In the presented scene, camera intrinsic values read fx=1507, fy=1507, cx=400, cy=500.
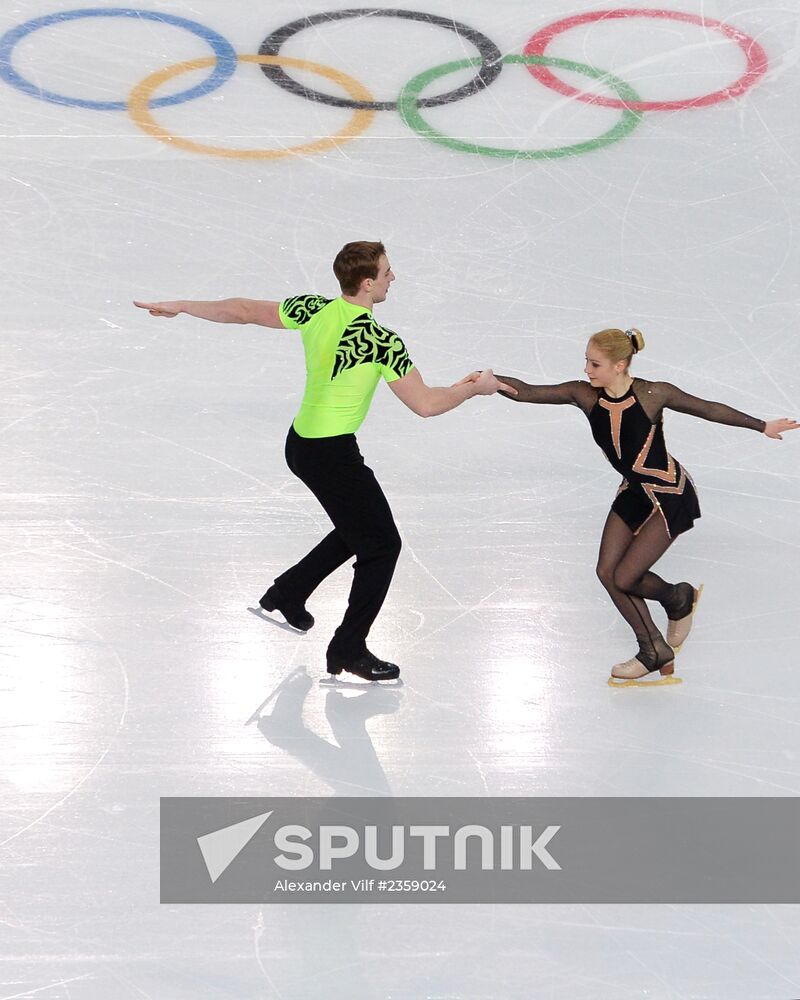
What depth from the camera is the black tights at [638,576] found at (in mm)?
5691

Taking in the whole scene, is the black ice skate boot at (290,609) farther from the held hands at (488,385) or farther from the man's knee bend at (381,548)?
the held hands at (488,385)

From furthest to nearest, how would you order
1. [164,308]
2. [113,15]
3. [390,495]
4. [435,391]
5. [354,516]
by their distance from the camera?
[113,15] → [390,495] → [164,308] → [354,516] → [435,391]

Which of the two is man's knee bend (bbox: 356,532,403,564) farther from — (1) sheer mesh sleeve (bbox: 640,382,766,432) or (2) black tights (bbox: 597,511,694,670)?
(1) sheer mesh sleeve (bbox: 640,382,766,432)

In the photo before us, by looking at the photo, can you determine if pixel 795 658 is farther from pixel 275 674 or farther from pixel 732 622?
pixel 275 674

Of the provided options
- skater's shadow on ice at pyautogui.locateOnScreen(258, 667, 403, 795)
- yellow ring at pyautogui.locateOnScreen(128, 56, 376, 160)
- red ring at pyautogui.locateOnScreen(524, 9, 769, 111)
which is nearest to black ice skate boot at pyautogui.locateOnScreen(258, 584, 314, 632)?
skater's shadow on ice at pyautogui.locateOnScreen(258, 667, 403, 795)

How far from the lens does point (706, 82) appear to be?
969cm

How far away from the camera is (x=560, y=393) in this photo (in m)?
5.62

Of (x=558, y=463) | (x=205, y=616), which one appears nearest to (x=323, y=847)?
(x=205, y=616)

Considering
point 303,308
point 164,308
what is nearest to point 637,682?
point 303,308

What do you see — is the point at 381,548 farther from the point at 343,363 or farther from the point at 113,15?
the point at 113,15

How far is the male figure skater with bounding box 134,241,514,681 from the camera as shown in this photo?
548 centimetres

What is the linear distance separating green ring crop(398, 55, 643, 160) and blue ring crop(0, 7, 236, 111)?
1224 millimetres

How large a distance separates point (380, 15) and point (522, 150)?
6.36 ft

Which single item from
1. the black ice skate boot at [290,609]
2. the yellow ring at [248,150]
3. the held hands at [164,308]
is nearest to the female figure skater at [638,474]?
the black ice skate boot at [290,609]
